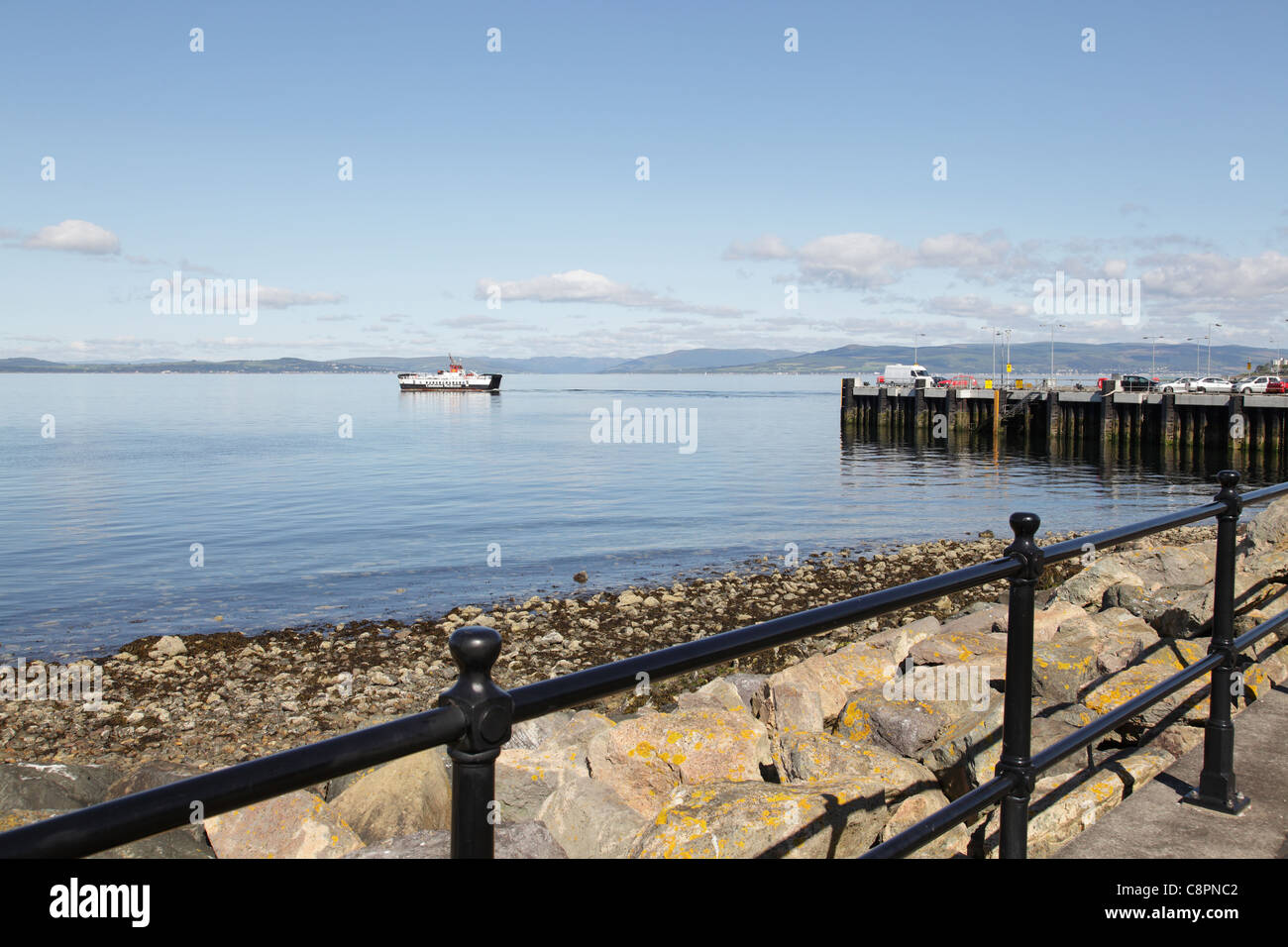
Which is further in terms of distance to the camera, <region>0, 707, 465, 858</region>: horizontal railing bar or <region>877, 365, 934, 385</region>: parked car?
<region>877, 365, 934, 385</region>: parked car

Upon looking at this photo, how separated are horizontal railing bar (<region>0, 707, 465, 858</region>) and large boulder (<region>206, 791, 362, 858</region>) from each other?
4590 millimetres

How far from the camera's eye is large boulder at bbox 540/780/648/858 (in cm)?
532

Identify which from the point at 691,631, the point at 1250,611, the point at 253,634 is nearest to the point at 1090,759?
the point at 1250,611

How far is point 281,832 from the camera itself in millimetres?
5770

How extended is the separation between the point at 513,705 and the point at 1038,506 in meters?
32.9

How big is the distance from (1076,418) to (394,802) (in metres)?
57.6

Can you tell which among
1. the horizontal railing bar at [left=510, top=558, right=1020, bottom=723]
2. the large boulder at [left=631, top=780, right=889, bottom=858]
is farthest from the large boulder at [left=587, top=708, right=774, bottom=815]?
the horizontal railing bar at [left=510, top=558, right=1020, bottom=723]

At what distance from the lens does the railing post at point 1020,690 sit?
109 inches

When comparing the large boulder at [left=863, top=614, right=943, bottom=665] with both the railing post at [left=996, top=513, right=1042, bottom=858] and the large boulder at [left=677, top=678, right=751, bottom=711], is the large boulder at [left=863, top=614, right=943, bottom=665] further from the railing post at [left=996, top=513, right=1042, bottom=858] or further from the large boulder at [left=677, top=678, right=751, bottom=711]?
the railing post at [left=996, top=513, right=1042, bottom=858]

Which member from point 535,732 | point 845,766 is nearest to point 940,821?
point 845,766

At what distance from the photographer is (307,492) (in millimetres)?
34656

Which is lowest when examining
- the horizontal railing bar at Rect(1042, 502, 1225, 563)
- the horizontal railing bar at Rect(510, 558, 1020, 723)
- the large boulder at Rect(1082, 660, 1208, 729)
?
the large boulder at Rect(1082, 660, 1208, 729)

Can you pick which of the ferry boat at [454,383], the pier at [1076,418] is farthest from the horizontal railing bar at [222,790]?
the ferry boat at [454,383]
